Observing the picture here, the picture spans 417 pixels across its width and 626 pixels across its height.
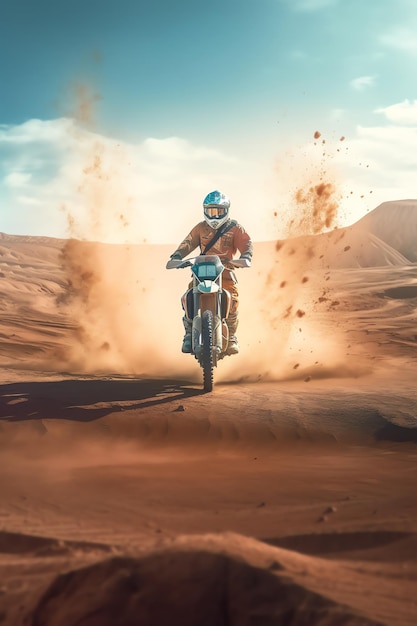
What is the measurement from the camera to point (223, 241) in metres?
9.38

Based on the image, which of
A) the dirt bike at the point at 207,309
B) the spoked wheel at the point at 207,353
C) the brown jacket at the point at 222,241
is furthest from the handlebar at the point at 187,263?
the spoked wheel at the point at 207,353

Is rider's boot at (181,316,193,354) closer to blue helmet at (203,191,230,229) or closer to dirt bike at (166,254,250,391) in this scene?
dirt bike at (166,254,250,391)

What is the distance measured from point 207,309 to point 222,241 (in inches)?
57.6

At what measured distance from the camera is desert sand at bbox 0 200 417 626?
8.71ft

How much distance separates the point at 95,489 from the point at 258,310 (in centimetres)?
882

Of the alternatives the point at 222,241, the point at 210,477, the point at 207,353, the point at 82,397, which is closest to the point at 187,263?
the point at 222,241

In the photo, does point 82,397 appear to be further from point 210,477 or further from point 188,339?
point 210,477

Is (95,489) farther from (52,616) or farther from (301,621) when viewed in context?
(301,621)

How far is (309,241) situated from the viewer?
12461mm

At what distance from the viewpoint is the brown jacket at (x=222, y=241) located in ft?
30.6

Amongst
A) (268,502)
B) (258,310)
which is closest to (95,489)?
(268,502)


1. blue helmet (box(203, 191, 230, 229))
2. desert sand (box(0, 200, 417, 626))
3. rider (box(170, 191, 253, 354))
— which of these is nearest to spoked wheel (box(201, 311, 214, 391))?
desert sand (box(0, 200, 417, 626))

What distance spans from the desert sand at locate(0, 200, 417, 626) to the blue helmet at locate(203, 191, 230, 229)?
248cm

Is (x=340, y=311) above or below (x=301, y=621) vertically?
above
